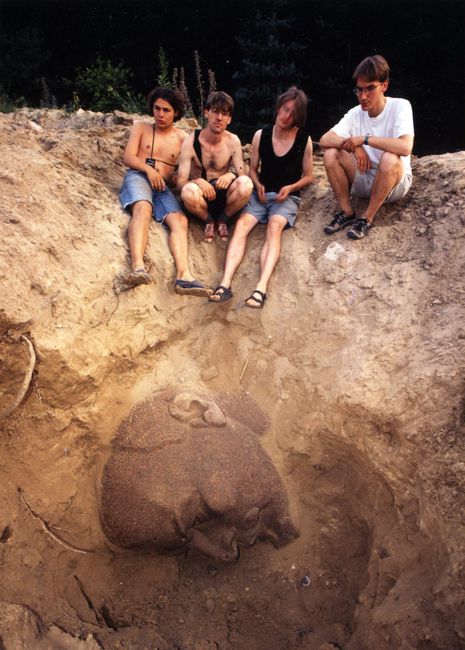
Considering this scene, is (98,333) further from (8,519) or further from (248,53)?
(248,53)

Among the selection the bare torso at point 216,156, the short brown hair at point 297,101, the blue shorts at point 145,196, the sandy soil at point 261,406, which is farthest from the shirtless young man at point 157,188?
the short brown hair at point 297,101

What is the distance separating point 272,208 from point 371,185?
0.71 meters

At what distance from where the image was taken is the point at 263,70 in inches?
315

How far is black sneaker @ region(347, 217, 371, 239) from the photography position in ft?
10.9

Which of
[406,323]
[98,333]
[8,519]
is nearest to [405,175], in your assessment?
[406,323]

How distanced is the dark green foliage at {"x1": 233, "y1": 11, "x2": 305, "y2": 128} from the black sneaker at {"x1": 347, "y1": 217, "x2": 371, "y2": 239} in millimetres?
5315

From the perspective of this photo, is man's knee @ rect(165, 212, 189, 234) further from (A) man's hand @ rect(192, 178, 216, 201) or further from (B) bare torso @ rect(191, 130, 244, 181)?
(B) bare torso @ rect(191, 130, 244, 181)

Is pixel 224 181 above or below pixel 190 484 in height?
above

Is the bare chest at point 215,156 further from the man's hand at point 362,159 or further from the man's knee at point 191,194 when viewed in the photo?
the man's hand at point 362,159

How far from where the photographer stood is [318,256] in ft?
11.2

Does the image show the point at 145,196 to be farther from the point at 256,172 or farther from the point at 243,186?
A: the point at 256,172

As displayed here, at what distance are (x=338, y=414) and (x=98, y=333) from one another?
1523 mm

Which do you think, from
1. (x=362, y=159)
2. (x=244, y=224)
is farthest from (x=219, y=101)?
(x=362, y=159)

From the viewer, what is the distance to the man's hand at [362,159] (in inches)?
128
